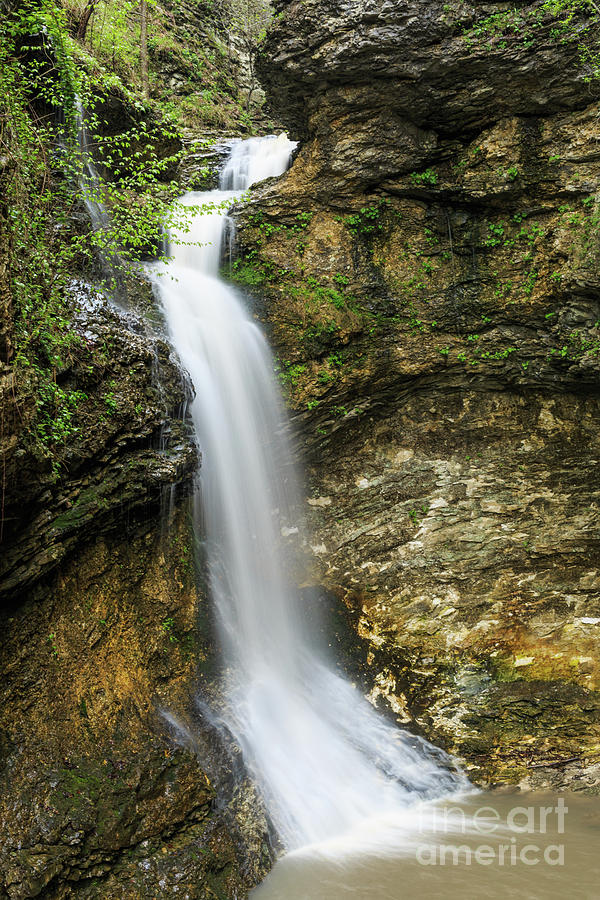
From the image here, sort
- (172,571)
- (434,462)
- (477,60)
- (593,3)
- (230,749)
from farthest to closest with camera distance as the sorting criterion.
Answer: (434,462) → (477,60) → (593,3) → (172,571) → (230,749)

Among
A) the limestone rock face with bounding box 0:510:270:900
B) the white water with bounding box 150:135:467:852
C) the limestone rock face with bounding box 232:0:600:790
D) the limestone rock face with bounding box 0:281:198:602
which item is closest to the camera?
the limestone rock face with bounding box 0:510:270:900

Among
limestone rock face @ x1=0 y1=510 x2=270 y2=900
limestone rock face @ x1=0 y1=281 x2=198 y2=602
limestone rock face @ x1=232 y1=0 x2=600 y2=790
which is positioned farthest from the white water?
limestone rock face @ x1=0 y1=281 x2=198 y2=602

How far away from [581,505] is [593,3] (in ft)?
21.5

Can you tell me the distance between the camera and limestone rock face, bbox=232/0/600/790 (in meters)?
7.62

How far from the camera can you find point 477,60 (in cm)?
764

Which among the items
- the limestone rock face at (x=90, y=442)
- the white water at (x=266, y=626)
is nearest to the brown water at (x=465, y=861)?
the white water at (x=266, y=626)

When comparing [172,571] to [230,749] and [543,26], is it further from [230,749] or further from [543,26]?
[543,26]

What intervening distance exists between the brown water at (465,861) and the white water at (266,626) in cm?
24

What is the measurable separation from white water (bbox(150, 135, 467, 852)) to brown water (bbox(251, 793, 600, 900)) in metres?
0.24

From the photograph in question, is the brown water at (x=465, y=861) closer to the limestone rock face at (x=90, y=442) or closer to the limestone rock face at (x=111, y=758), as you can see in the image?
the limestone rock face at (x=111, y=758)

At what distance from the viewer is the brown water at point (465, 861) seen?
4.52 metres

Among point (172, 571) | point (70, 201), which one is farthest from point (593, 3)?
point (172, 571)

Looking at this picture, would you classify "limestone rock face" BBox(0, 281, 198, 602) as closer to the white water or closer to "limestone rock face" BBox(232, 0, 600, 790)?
the white water

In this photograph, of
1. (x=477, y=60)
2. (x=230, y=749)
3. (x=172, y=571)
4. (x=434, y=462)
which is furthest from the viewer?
(x=434, y=462)
